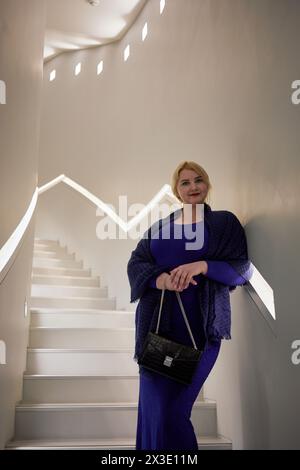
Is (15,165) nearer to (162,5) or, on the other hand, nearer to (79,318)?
(79,318)

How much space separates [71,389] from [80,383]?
0.20 feet

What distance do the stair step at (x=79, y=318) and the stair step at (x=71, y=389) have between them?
0.69 metres

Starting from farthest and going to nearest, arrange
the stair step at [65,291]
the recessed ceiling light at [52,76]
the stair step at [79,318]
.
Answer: the recessed ceiling light at [52,76] → the stair step at [65,291] → the stair step at [79,318]

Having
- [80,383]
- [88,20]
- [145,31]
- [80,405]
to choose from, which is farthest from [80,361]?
[88,20]

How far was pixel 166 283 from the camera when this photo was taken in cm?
194

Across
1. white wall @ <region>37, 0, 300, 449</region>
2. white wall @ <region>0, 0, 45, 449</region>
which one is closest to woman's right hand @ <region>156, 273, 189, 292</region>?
white wall @ <region>37, 0, 300, 449</region>

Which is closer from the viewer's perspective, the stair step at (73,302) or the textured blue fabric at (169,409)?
the textured blue fabric at (169,409)

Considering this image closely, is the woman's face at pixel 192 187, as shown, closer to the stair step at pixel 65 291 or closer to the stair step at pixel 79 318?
the stair step at pixel 79 318

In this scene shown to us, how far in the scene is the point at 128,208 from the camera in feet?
14.6

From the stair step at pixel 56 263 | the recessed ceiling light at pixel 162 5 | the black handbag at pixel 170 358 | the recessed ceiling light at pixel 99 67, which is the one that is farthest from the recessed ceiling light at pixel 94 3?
the black handbag at pixel 170 358

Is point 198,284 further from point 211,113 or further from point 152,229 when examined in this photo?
point 211,113

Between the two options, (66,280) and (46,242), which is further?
(46,242)

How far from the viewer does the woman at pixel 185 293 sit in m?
1.88

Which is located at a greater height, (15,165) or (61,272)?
(15,165)
